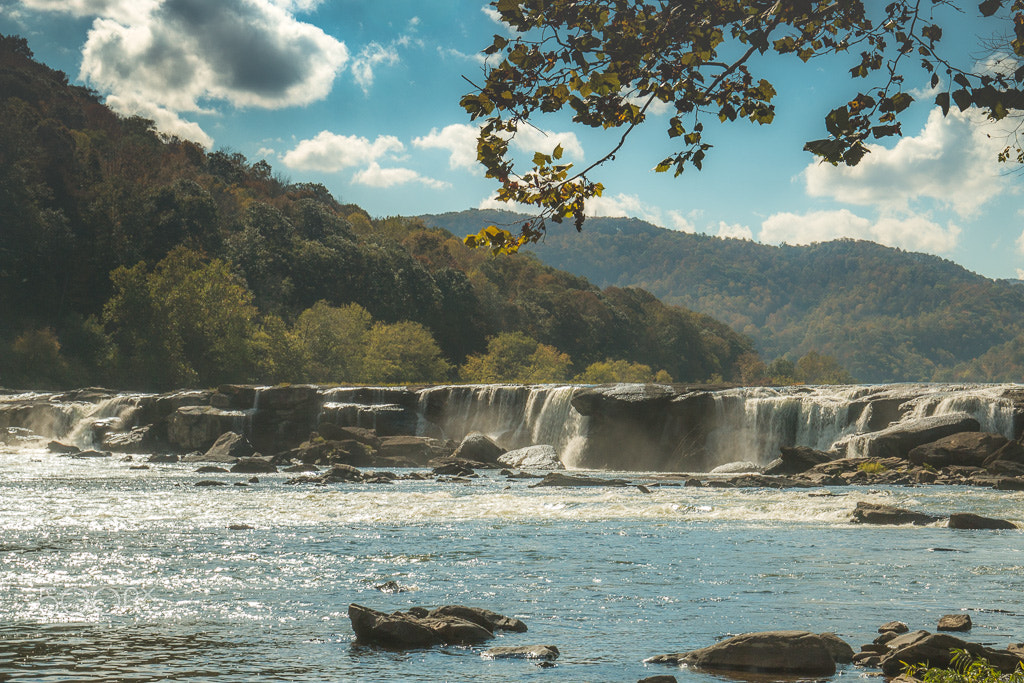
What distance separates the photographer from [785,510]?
21672 millimetres

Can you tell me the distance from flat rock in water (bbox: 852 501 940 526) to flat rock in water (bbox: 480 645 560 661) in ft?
40.0

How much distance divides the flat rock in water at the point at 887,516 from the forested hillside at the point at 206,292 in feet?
166

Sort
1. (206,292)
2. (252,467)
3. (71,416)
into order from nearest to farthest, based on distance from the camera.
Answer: (252,467), (71,416), (206,292)

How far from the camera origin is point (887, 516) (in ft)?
64.2

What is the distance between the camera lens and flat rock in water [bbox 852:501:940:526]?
19.5m

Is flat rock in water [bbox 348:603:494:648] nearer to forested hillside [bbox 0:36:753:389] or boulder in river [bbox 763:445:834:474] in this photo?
boulder in river [bbox 763:445:834:474]

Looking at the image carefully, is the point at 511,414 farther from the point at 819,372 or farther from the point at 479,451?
the point at 819,372

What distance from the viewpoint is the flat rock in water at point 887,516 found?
1952 centimetres

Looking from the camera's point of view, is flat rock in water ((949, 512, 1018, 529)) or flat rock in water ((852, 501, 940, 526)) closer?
flat rock in water ((949, 512, 1018, 529))

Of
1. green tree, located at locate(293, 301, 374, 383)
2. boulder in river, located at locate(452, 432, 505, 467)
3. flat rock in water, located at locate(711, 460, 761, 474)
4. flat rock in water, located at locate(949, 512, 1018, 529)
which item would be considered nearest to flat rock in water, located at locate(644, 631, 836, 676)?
flat rock in water, located at locate(949, 512, 1018, 529)

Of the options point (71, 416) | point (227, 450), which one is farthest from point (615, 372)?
point (227, 450)

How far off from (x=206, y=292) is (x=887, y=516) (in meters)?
53.1

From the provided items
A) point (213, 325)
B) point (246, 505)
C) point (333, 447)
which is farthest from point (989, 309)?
point (246, 505)

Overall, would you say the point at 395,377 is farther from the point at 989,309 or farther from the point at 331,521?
the point at 989,309
